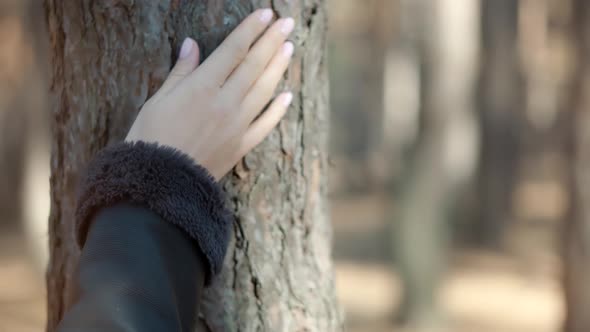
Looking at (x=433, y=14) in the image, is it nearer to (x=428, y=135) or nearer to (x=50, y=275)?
(x=428, y=135)

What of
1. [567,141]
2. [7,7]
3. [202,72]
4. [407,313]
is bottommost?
[407,313]

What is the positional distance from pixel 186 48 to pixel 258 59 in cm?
14

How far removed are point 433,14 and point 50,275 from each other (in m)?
5.71

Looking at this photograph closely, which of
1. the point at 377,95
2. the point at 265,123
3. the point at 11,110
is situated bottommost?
the point at 265,123

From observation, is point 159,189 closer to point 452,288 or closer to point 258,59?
point 258,59

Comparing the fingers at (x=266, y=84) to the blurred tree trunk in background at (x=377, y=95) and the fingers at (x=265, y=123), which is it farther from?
the blurred tree trunk in background at (x=377, y=95)

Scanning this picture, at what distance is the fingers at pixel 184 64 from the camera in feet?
5.52

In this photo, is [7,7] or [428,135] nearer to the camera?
[428,135]

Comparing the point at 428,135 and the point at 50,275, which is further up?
the point at 428,135

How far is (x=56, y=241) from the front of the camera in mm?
1958

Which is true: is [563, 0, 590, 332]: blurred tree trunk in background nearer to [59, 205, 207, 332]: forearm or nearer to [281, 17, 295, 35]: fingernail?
[281, 17, 295, 35]: fingernail

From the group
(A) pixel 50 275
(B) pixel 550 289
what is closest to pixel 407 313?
(B) pixel 550 289

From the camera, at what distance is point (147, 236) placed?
1.54 meters

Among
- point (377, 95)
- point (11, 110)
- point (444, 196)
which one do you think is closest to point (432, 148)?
point (444, 196)
